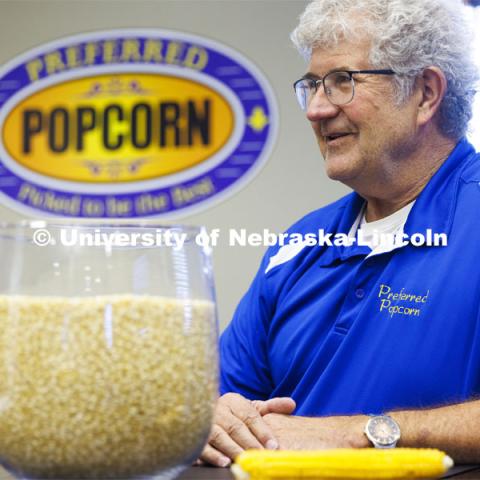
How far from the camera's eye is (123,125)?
3.31 metres

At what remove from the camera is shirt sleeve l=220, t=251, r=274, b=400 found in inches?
58.5

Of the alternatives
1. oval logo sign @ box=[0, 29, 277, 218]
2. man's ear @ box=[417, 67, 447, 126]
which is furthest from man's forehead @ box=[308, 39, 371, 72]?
oval logo sign @ box=[0, 29, 277, 218]

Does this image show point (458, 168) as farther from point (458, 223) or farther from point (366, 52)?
point (366, 52)

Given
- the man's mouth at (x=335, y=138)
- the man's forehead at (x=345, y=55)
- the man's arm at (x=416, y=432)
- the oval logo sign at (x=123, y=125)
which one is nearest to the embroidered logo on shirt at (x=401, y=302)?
the man's arm at (x=416, y=432)

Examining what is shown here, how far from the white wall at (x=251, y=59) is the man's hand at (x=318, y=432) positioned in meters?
2.01

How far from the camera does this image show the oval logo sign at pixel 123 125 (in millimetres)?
3232

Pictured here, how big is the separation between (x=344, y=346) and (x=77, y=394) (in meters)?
0.85

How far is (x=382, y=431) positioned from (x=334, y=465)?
21.2 inches

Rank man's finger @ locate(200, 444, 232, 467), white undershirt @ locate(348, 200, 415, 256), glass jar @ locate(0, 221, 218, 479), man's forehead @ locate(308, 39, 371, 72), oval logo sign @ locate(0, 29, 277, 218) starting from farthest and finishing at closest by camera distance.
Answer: oval logo sign @ locate(0, 29, 277, 218)
man's forehead @ locate(308, 39, 371, 72)
white undershirt @ locate(348, 200, 415, 256)
man's finger @ locate(200, 444, 232, 467)
glass jar @ locate(0, 221, 218, 479)

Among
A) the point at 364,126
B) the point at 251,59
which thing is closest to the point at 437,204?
the point at 364,126

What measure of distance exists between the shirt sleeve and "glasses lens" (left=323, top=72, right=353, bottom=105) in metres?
0.37

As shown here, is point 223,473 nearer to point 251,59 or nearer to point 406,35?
point 406,35

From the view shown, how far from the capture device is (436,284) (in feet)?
4.18

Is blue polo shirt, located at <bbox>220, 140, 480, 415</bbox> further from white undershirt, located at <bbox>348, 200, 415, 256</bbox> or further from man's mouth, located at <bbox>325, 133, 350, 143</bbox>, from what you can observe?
man's mouth, located at <bbox>325, 133, 350, 143</bbox>
